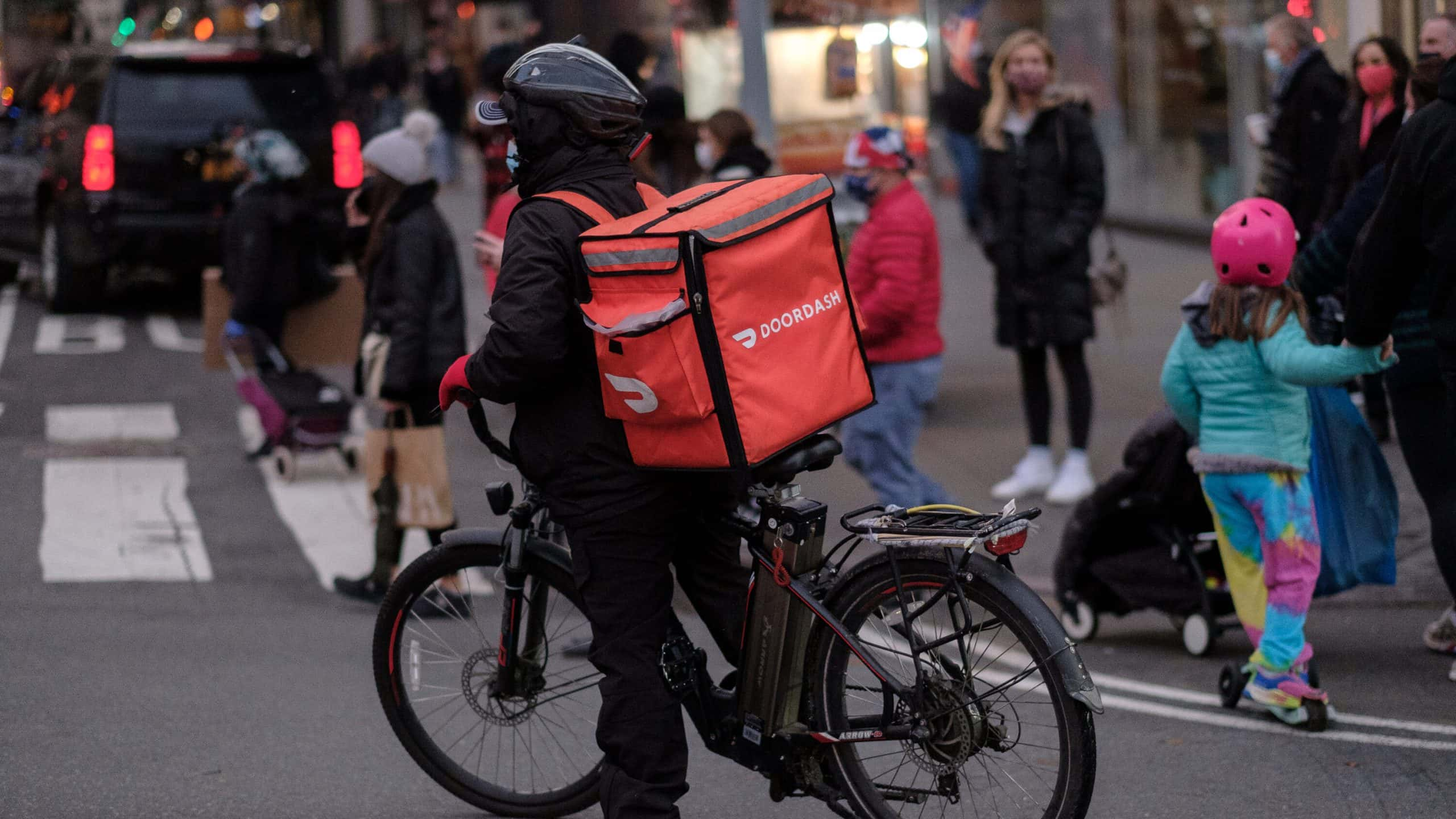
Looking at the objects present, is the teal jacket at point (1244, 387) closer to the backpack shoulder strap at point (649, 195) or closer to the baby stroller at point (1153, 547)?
the baby stroller at point (1153, 547)

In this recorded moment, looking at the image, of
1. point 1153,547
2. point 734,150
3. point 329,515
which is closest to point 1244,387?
point 1153,547

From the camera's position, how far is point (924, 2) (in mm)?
23062

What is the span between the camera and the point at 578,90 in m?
3.81

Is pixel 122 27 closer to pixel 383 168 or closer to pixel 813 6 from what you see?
pixel 813 6

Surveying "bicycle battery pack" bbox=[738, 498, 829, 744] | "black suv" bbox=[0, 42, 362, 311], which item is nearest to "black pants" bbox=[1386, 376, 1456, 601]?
"bicycle battery pack" bbox=[738, 498, 829, 744]

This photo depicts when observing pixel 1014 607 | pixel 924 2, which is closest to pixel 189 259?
pixel 1014 607

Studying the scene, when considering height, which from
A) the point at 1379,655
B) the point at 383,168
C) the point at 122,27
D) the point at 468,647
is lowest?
the point at 1379,655

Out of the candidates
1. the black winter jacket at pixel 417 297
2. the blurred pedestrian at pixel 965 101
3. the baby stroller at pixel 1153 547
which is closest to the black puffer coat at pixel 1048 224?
the baby stroller at pixel 1153 547

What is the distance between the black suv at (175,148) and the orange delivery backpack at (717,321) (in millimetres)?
9357

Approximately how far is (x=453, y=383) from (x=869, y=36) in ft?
29.3

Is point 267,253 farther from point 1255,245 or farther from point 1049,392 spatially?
point 1255,245

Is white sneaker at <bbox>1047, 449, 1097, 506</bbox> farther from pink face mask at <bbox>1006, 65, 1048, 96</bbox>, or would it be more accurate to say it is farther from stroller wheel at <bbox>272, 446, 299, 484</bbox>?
stroller wheel at <bbox>272, 446, 299, 484</bbox>

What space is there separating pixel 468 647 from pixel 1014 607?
1.49m

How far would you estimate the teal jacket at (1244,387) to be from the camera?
497 cm
